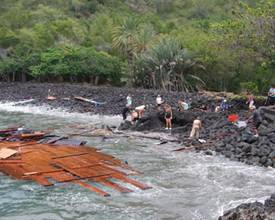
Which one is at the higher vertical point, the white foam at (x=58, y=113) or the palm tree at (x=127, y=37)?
the palm tree at (x=127, y=37)

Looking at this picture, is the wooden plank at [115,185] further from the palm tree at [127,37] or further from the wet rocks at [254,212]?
the palm tree at [127,37]

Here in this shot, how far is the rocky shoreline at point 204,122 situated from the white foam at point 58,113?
0.92 metres

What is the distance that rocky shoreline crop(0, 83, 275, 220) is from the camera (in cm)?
2206

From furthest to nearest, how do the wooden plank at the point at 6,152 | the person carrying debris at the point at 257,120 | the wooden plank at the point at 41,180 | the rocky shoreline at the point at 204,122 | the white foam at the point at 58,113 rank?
the white foam at the point at 58,113
the person carrying debris at the point at 257,120
the rocky shoreline at the point at 204,122
the wooden plank at the point at 6,152
the wooden plank at the point at 41,180

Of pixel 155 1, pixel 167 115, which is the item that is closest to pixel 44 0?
pixel 155 1

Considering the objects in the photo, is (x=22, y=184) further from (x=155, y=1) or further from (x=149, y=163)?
(x=155, y=1)

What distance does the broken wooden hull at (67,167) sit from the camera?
18062 mm

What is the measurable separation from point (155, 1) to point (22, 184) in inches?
3826

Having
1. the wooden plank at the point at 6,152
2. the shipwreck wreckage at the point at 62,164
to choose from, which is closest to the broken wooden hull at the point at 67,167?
the shipwreck wreckage at the point at 62,164

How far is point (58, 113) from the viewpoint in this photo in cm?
3991

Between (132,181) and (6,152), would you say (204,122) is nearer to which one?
(132,181)

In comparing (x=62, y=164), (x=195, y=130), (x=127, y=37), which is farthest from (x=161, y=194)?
(x=127, y=37)

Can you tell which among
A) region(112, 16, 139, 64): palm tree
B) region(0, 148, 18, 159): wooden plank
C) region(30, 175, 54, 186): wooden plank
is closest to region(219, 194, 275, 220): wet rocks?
region(30, 175, 54, 186): wooden plank

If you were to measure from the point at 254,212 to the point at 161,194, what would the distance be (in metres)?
4.75
